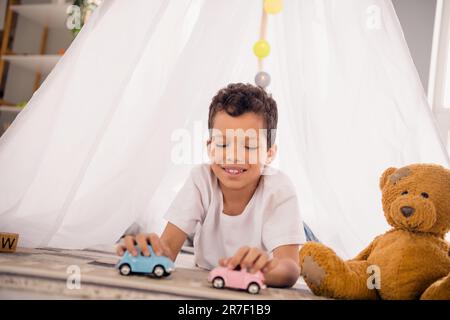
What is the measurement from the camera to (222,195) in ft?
3.74

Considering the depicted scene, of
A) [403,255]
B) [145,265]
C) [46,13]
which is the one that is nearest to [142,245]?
[145,265]

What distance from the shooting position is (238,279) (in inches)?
28.6

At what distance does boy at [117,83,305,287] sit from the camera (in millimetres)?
1001

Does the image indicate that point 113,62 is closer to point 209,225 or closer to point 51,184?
point 51,184

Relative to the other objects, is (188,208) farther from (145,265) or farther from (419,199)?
(419,199)

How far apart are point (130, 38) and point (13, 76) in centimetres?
263

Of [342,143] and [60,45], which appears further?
[60,45]

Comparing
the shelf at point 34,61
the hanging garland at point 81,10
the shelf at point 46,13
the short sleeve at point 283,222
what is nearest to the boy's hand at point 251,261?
the short sleeve at point 283,222

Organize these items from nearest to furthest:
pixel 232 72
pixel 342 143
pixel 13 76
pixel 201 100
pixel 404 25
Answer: pixel 342 143 → pixel 201 100 → pixel 232 72 → pixel 404 25 → pixel 13 76

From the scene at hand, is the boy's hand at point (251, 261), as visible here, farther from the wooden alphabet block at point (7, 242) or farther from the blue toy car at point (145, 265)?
the wooden alphabet block at point (7, 242)

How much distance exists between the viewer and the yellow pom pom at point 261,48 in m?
1.48

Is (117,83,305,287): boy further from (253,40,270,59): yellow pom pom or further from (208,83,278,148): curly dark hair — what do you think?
(253,40,270,59): yellow pom pom

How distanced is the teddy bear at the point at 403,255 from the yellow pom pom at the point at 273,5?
75 cm
